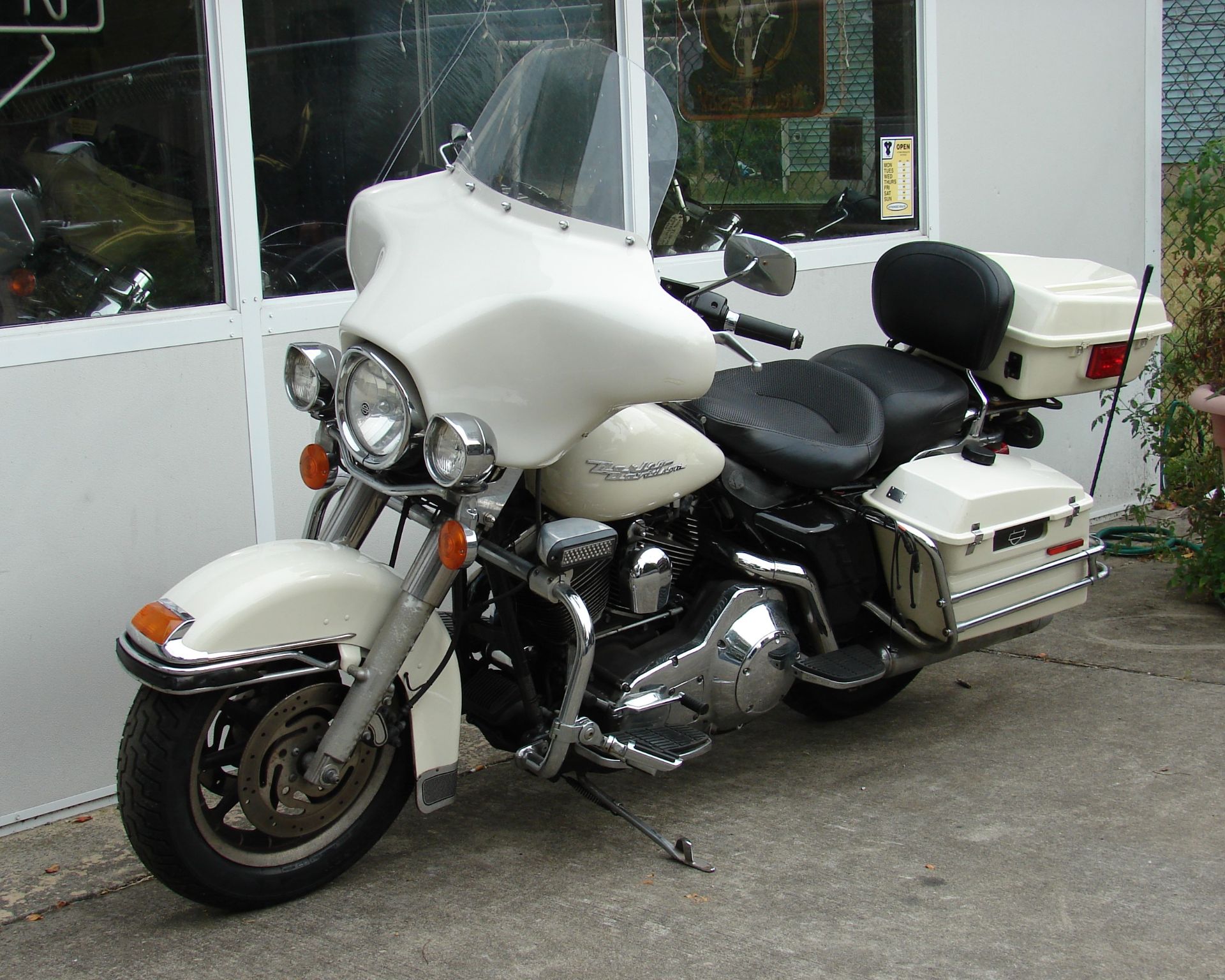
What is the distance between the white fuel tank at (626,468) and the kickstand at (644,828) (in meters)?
0.65

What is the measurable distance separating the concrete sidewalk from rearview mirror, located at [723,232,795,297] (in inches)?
51.9

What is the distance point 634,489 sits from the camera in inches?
120

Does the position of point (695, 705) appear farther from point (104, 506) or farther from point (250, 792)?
point (104, 506)

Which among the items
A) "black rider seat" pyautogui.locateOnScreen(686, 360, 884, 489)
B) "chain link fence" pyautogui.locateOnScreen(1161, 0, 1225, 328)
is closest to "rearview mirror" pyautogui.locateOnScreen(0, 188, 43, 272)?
"black rider seat" pyautogui.locateOnScreen(686, 360, 884, 489)

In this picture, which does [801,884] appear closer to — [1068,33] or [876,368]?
[876,368]

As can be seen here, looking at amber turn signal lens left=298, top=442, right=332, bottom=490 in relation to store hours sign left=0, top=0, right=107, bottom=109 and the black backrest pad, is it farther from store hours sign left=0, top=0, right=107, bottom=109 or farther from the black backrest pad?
the black backrest pad

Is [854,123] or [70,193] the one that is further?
[854,123]

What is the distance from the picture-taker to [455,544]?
2742 millimetres

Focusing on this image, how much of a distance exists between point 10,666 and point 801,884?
197cm

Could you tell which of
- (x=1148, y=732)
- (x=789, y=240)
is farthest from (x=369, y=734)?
(x=789, y=240)

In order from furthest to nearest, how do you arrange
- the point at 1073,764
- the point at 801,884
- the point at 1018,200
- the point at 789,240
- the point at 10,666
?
the point at 1018,200
the point at 789,240
the point at 1073,764
the point at 10,666
the point at 801,884

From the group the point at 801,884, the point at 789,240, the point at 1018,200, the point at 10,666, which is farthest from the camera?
the point at 1018,200

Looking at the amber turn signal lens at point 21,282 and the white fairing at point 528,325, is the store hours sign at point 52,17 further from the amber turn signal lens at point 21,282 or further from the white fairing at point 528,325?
the white fairing at point 528,325

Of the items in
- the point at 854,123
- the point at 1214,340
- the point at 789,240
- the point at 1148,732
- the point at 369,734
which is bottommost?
the point at 1148,732
